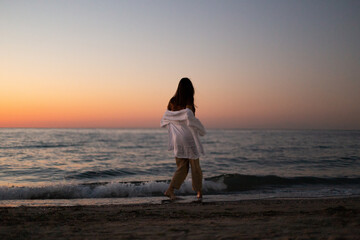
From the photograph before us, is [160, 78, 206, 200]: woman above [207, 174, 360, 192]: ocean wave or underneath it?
above

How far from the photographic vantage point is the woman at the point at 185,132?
5707 mm

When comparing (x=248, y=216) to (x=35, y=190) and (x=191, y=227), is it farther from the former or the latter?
(x=35, y=190)

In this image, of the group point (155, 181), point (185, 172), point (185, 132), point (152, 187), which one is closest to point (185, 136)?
point (185, 132)

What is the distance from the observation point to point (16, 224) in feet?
11.7

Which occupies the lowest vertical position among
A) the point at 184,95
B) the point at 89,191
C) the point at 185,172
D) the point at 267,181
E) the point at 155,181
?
the point at 267,181

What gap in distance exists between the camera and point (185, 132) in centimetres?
588

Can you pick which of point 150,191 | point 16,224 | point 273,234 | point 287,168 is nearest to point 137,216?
point 16,224

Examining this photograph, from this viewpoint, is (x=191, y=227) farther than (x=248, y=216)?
No

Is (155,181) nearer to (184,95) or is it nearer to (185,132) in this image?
(185,132)

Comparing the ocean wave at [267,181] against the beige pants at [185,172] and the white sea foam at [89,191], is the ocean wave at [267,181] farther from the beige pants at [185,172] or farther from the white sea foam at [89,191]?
the beige pants at [185,172]

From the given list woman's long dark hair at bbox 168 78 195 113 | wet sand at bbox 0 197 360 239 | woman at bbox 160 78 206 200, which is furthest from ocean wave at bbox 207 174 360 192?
wet sand at bbox 0 197 360 239

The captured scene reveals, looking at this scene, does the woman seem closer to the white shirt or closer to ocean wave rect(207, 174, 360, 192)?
the white shirt

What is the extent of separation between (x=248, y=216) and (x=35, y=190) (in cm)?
563

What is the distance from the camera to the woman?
225 inches
